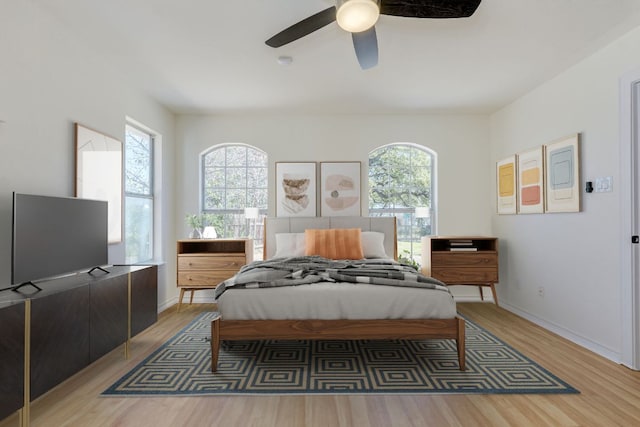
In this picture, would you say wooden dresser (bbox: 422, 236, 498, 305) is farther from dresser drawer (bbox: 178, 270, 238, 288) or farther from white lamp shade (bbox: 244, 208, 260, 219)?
dresser drawer (bbox: 178, 270, 238, 288)

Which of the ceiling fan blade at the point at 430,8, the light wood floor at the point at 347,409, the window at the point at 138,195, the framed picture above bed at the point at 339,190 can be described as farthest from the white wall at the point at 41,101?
the framed picture above bed at the point at 339,190

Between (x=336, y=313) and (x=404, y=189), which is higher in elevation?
(x=404, y=189)

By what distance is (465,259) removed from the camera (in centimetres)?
429

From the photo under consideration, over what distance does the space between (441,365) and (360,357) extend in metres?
0.60

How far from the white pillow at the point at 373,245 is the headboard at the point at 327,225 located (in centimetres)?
23

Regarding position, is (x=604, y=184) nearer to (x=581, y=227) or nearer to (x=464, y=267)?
(x=581, y=227)

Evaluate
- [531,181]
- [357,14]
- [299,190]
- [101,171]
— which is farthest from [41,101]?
[531,181]

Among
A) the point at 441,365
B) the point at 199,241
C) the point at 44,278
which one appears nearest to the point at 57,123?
the point at 44,278

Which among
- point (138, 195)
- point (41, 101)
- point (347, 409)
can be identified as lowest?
point (347, 409)

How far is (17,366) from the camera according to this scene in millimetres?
1694

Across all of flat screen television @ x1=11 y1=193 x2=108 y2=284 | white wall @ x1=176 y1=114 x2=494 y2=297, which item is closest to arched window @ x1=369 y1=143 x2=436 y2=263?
white wall @ x1=176 y1=114 x2=494 y2=297

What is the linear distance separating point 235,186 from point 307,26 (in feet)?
9.91

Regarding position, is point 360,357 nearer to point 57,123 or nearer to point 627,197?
point 627,197

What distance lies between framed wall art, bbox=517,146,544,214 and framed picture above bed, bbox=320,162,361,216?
1.92 metres
